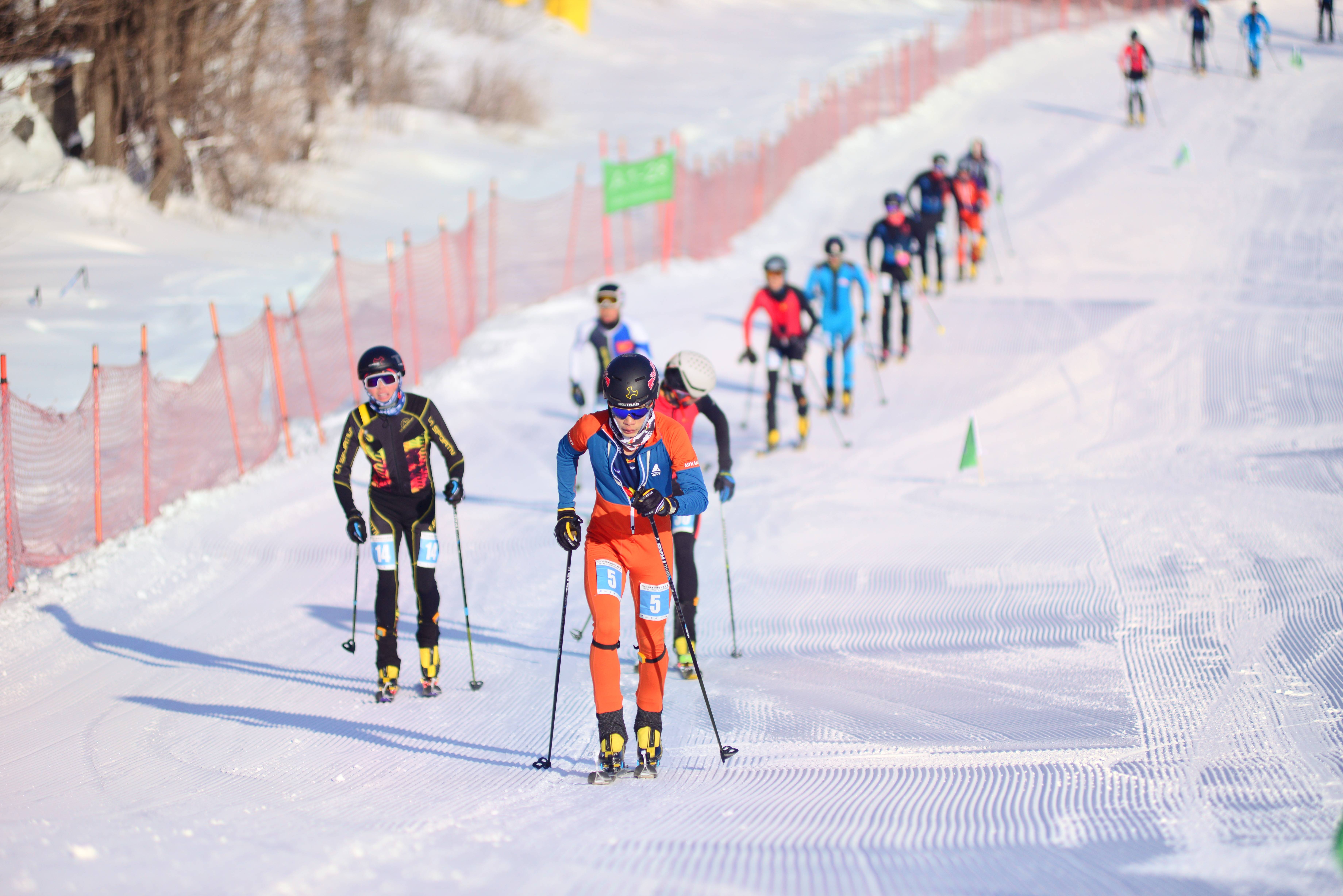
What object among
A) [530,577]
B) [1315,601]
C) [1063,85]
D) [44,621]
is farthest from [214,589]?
[1063,85]

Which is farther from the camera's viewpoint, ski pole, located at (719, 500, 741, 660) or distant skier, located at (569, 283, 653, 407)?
distant skier, located at (569, 283, 653, 407)

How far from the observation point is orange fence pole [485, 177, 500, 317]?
1720 cm

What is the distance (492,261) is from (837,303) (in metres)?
6.83

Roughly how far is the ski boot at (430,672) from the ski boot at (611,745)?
1740 mm

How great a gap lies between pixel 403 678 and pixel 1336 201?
19762 mm

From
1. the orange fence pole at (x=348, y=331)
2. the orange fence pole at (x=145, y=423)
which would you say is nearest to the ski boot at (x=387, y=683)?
the orange fence pole at (x=145, y=423)

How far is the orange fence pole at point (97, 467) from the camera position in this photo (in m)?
9.50

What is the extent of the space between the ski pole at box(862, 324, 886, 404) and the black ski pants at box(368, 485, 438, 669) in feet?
25.1

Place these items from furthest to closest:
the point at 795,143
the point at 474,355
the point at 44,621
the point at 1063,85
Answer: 1. the point at 1063,85
2. the point at 795,143
3. the point at 474,355
4. the point at 44,621

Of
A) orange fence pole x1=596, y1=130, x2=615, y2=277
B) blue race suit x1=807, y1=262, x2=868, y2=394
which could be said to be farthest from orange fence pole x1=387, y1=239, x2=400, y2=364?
blue race suit x1=807, y1=262, x2=868, y2=394

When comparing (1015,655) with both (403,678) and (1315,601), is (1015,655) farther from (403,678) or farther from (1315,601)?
(403,678)

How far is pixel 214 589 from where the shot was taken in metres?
9.20

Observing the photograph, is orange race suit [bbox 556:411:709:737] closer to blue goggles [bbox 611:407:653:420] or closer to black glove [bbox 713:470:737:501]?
blue goggles [bbox 611:407:653:420]

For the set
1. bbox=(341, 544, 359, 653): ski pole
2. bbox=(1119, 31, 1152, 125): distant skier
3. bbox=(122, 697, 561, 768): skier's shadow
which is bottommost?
bbox=(122, 697, 561, 768): skier's shadow
